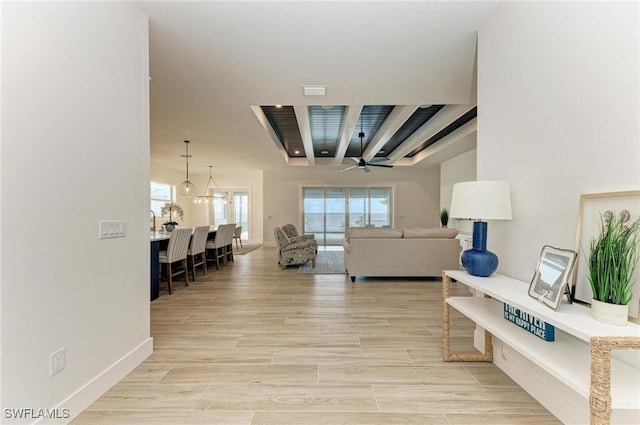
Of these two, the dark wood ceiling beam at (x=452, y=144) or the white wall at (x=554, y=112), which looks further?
the dark wood ceiling beam at (x=452, y=144)

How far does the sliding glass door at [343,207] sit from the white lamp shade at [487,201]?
7889 millimetres

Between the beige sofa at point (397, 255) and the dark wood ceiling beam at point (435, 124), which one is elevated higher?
the dark wood ceiling beam at point (435, 124)

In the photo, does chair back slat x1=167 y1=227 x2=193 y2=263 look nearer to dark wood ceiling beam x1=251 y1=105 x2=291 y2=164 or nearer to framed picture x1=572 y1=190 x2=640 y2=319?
dark wood ceiling beam x1=251 y1=105 x2=291 y2=164

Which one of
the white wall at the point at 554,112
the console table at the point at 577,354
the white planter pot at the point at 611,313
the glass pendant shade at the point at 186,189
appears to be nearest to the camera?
the console table at the point at 577,354

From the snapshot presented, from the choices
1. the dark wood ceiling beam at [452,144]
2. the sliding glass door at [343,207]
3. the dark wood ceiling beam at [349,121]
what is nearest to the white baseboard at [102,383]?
the dark wood ceiling beam at [349,121]

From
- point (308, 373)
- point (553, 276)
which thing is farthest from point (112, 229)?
point (553, 276)

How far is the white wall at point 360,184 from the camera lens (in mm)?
9617

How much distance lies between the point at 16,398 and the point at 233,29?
2.68m

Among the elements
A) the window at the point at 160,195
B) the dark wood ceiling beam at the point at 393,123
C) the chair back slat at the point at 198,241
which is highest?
the dark wood ceiling beam at the point at 393,123

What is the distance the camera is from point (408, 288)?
4250mm

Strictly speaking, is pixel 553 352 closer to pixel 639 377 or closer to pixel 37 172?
pixel 639 377

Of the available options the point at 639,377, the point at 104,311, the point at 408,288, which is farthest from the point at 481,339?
the point at 104,311

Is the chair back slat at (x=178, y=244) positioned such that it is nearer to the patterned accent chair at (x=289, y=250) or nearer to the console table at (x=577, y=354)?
the patterned accent chair at (x=289, y=250)

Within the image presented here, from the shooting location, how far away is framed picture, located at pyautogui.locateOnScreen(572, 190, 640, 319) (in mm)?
1177
